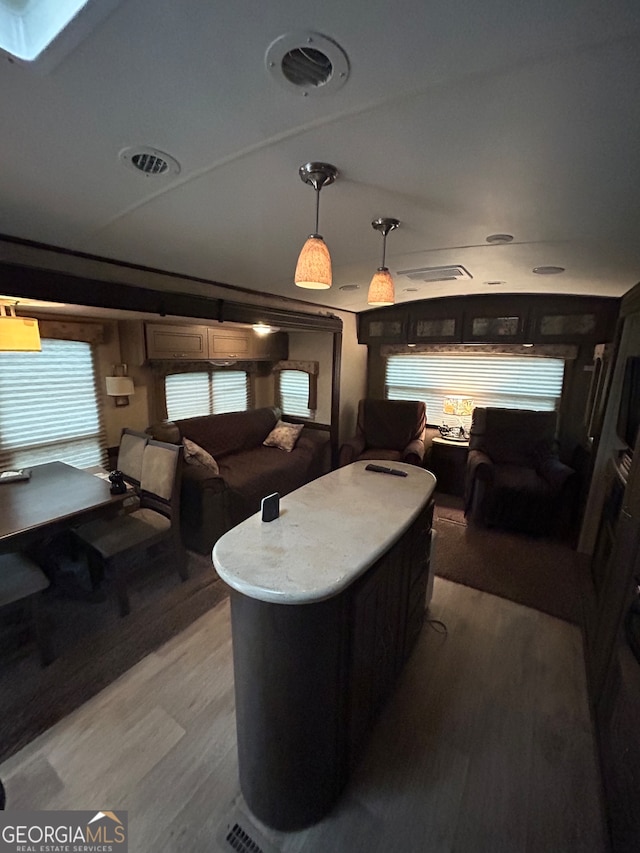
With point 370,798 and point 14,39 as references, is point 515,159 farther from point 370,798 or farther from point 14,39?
point 370,798

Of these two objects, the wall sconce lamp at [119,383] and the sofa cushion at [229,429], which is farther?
the sofa cushion at [229,429]

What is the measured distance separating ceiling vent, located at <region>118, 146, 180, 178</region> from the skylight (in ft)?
1.16

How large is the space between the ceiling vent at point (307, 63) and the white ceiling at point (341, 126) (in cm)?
2

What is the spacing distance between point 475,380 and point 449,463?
110cm

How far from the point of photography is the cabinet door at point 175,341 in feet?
10.7

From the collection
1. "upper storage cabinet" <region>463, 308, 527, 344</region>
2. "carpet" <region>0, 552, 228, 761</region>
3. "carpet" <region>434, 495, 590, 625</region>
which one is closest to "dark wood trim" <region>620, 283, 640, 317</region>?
"upper storage cabinet" <region>463, 308, 527, 344</region>

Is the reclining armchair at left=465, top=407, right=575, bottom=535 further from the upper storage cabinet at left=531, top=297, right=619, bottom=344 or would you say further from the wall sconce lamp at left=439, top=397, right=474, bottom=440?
the upper storage cabinet at left=531, top=297, right=619, bottom=344

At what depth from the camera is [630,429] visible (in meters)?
2.06

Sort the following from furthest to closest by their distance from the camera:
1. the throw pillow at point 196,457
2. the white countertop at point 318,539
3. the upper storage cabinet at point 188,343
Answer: the upper storage cabinet at point 188,343, the throw pillow at point 196,457, the white countertop at point 318,539

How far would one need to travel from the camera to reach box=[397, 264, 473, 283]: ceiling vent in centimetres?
250

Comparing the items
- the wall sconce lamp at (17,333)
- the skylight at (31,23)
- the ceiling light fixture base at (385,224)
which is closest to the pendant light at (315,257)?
the ceiling light fixture base at (385,224)

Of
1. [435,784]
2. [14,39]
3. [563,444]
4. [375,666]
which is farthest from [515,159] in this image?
[563,444]

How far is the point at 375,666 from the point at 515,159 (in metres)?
2.01

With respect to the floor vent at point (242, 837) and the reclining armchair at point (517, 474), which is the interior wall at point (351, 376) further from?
the floor vent at point (242, 837)
